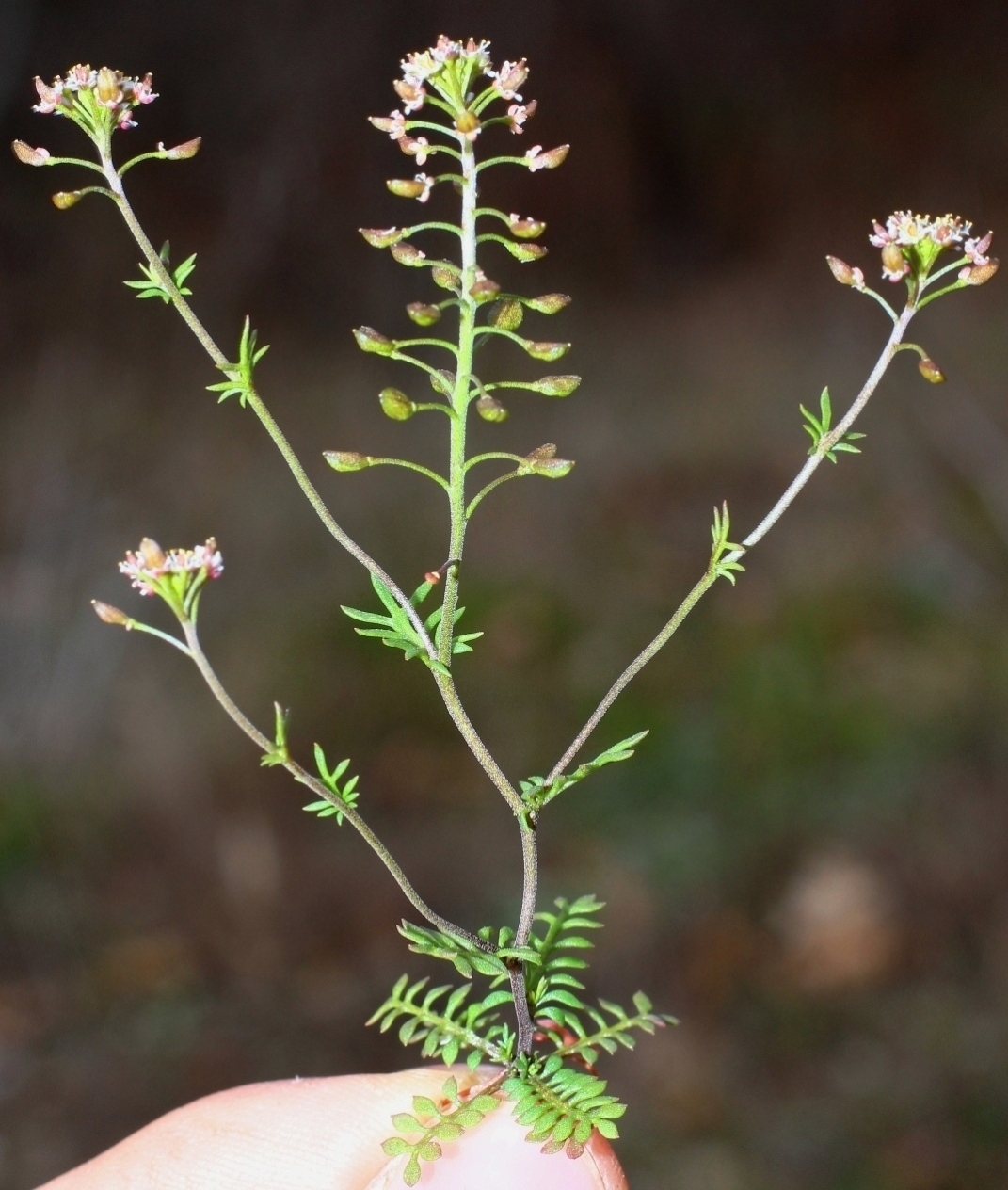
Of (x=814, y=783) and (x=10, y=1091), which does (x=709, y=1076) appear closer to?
(x=814, y=783)

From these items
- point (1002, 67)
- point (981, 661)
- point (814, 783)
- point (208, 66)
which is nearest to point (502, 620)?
point (814, 783)

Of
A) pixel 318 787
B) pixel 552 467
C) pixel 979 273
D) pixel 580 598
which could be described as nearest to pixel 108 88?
pixel 552 467

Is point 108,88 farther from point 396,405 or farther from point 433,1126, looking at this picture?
point 433,1126

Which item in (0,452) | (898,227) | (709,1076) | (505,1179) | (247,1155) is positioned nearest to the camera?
(898,227)

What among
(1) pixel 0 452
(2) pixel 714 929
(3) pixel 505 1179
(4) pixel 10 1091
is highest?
(1) pixel 0 452

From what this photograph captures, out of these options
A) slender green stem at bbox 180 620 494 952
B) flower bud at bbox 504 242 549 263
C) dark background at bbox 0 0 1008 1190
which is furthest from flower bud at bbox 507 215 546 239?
dark background at bbox 0 0 1008 1190

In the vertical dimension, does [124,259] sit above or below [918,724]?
above

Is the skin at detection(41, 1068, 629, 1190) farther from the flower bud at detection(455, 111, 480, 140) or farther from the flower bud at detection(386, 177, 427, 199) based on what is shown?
the flower bud at detection(455, 111, 480, 140)

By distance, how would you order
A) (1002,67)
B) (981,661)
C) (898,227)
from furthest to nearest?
(1002,67)
(981,661)
(898,227)
